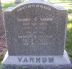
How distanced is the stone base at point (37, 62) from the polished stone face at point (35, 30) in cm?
12

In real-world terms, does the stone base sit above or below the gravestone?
below

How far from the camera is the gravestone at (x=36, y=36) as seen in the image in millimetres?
4762

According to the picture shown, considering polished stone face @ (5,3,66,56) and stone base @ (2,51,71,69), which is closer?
polished stone face @ (5,3,66,56)

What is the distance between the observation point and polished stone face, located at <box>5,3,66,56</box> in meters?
4.77

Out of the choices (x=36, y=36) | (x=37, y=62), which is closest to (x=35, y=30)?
(x=36, y=36)

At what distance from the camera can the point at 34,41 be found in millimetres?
4992

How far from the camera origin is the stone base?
4.99 metres

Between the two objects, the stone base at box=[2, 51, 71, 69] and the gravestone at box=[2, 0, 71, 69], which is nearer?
the gravestone at box=[2, 0, 71, 69]

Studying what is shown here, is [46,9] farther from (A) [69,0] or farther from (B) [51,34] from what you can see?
(A) [69,0]

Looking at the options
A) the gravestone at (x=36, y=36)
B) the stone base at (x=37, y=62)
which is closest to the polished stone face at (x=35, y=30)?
the gravestone at (x=36, y=36)

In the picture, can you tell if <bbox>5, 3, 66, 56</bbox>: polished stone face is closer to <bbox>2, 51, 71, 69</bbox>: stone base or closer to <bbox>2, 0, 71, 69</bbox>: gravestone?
<bbox>2, 0, 71, 69</bbox>: gravestone

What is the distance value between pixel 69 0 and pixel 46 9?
14.3 m

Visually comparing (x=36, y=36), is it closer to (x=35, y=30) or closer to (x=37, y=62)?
(x=35, y=30)

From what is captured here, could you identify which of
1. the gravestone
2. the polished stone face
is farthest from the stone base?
the polished stone face
